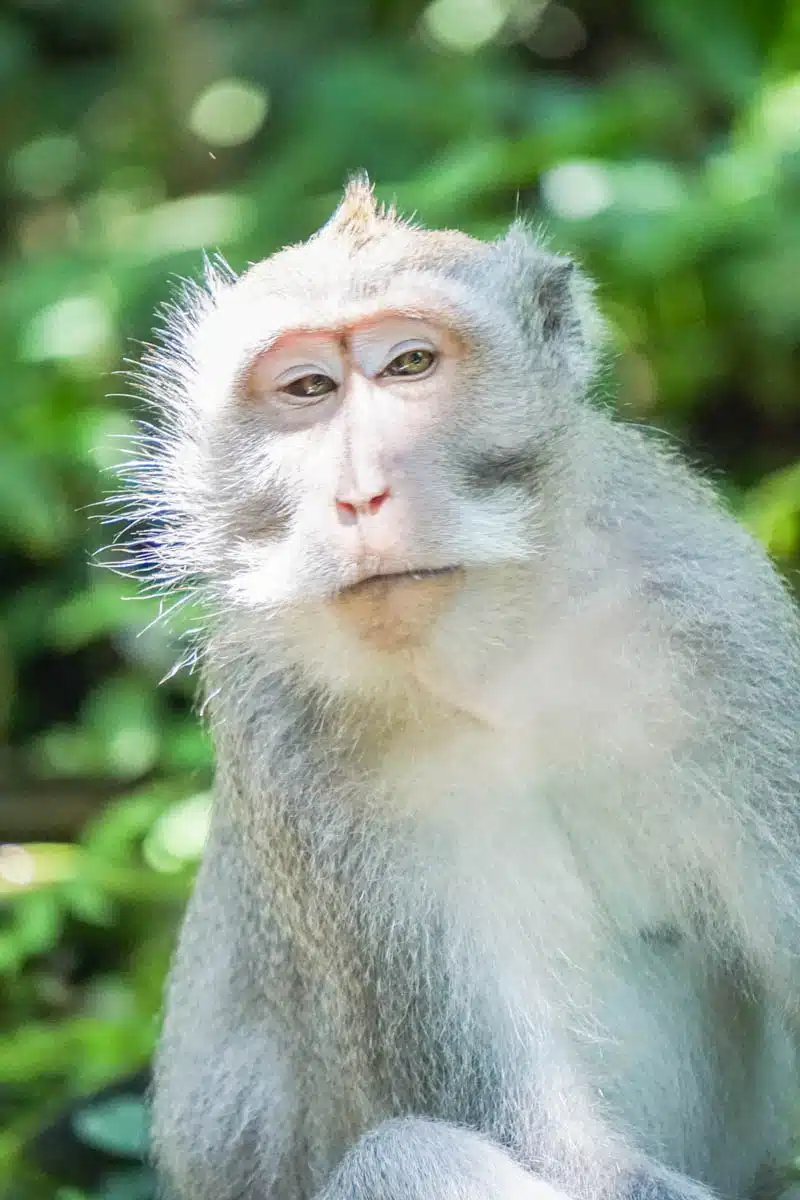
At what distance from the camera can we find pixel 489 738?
3.61 meters

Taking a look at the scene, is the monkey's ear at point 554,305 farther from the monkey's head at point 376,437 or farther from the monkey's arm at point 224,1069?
the monkey's arm at point 224,1069

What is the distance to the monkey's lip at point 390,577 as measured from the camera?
3158 millimetres

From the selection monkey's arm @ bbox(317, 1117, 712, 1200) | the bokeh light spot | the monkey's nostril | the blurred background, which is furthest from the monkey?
the bokeh light spot

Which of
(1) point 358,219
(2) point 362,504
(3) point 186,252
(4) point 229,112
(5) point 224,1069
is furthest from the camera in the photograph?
(4) point 229,112

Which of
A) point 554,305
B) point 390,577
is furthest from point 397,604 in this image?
point 554,305

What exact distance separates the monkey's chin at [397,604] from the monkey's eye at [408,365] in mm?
432

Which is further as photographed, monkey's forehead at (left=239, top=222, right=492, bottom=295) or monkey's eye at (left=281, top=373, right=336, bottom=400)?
monkey's forehead at (left=239, top=222, right=492, bottom=295)

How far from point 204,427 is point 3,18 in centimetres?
Answer: 552

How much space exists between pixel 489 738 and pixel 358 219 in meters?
1.18

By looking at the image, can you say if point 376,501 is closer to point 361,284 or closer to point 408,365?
point 408,365

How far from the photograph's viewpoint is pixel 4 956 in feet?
17.1

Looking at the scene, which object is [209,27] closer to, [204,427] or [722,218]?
[722,218]

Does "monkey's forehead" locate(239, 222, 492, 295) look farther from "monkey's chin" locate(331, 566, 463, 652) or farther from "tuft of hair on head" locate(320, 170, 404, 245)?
"monkey's chin" locate(331, 566, 463, 652)

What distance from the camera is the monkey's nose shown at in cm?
312
